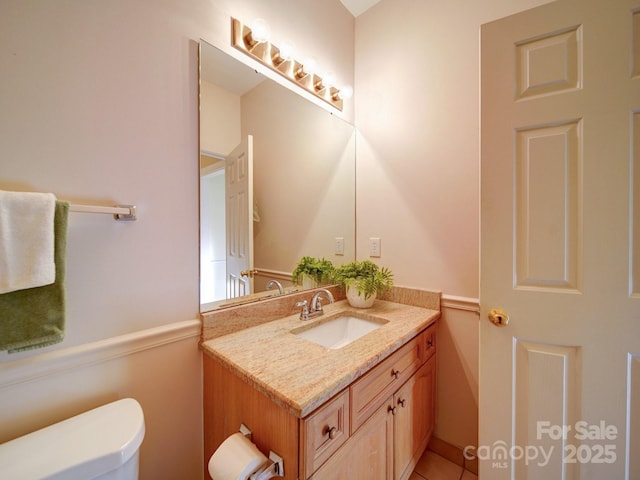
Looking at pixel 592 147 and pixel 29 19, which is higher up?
pixel 29 19

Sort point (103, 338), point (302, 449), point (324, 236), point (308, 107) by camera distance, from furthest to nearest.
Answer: point (324, 236), point (308, 107), point (103, 338), point (302, 449)

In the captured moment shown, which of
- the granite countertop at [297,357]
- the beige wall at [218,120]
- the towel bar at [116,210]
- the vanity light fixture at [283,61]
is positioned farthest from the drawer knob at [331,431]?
the vanity light fixture at [283,61]

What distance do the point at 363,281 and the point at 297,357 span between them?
0.69 meters

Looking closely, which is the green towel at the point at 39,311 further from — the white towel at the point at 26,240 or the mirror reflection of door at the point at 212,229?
the mirror reflection of door at the point at 212,229

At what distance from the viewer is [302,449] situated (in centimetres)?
69

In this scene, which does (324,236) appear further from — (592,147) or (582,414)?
(582,414)

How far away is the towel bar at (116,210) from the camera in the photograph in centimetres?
72

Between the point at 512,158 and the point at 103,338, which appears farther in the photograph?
the point at 512,158

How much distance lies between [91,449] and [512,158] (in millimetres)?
1575

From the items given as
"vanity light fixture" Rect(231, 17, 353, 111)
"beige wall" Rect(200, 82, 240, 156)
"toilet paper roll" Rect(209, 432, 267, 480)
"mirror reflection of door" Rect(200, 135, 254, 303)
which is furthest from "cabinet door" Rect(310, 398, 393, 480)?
"vanity light fixture" Rect(231, 17, 353, 111)

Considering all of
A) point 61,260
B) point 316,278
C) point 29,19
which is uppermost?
point 29,19

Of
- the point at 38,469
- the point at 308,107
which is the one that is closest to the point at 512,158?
the point at 308,107

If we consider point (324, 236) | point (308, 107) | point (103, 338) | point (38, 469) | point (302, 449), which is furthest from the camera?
point (324, 236)

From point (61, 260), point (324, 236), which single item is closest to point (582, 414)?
point (324, 236)
